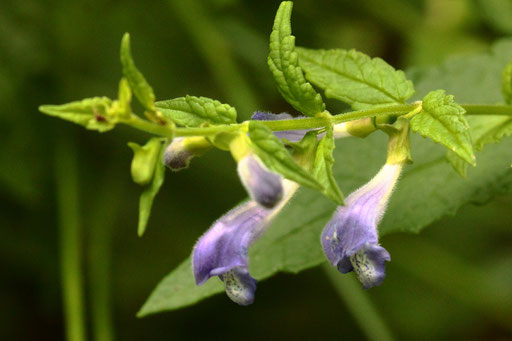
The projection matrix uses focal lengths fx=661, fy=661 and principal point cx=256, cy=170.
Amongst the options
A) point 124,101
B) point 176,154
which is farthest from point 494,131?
point 124,101

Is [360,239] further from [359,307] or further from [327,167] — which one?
[359,307]

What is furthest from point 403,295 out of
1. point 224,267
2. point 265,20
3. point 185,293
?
point 224,267

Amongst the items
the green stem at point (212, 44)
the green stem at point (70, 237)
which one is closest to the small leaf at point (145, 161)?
the green stem at point (70, 237)

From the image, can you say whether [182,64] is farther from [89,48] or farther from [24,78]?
[24,78]

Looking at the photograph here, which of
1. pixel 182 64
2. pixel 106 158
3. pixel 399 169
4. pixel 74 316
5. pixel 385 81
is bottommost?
pixel 74 316

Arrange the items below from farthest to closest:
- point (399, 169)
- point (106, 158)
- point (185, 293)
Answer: point (106, 158) < point (185, 293) < point (399, 169)

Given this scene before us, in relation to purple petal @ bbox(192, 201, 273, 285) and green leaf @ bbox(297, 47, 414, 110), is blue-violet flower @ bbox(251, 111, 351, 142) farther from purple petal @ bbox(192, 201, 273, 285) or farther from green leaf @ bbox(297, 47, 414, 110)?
purple petal @ bbox(192, 201, 273, 285)
